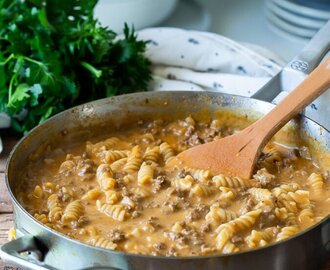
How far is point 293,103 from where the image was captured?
2.02 meters

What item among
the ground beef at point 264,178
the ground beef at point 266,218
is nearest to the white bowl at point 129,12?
the ground beef at point 264,178

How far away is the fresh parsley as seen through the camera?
2.46 m

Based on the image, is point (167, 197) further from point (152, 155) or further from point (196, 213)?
point (152, 155)

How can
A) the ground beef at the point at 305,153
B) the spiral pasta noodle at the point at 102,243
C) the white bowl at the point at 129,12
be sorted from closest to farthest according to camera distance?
the spiral pasta noodle at the point at 102,243, the ground beef at the point at 305,153, the white bowl at the point at 129,12

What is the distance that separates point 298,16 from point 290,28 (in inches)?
3.6

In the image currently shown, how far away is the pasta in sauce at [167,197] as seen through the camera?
171 centimetres

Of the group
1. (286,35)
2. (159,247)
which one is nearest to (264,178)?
(159,247)

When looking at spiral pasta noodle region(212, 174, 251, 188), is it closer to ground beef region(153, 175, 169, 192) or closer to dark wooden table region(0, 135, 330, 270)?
ground beef region(153, 175, 169, 192)

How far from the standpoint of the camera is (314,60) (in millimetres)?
2219

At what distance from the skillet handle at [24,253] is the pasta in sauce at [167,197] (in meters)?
0.14

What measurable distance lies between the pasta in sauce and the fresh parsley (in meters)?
0.34

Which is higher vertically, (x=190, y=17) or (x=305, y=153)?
(x=305, y=153)

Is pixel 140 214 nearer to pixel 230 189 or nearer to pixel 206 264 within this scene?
pixel 230 189

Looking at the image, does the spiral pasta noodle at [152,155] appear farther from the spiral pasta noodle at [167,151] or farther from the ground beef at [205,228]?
the ground beef at [205,228]
